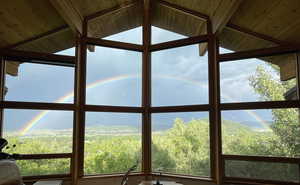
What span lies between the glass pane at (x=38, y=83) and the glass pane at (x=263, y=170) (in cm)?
308

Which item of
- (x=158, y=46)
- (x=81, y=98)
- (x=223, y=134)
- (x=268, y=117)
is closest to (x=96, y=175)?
(x=81, y=98)

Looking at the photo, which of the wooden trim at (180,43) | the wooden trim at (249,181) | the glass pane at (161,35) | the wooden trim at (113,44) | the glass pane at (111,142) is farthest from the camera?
the glass pane at (161,35)

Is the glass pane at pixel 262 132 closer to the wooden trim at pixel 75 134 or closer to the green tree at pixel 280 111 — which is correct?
the green tree at pixel 280 111

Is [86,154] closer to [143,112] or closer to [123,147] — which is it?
[123,147]

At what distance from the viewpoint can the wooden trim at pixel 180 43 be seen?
424cm

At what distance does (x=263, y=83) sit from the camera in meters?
3.82

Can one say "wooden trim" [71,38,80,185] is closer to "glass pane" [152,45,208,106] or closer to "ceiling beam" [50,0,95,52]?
"ceiling beam" [50,0,95,52]

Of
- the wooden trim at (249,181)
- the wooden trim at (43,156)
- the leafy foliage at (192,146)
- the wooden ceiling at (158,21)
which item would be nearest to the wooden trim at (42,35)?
the wooden ceiling at (158,21)

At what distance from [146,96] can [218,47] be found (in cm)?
→ 165

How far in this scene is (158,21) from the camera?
4.63m

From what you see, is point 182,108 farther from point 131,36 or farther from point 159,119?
point 131,36

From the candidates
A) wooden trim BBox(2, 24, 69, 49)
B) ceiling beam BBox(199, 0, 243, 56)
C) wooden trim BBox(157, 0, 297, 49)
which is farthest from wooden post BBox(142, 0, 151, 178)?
wooden trim BBox(2, 24, 69, 49)

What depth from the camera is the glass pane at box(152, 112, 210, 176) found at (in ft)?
13.2

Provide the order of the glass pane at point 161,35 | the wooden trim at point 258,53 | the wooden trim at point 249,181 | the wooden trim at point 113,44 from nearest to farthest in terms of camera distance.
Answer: the wooden trim at point 249,181 < the wooden trim at point 258,53 < the wooden trim at point 113,44 < the glass pane at point 161,35
